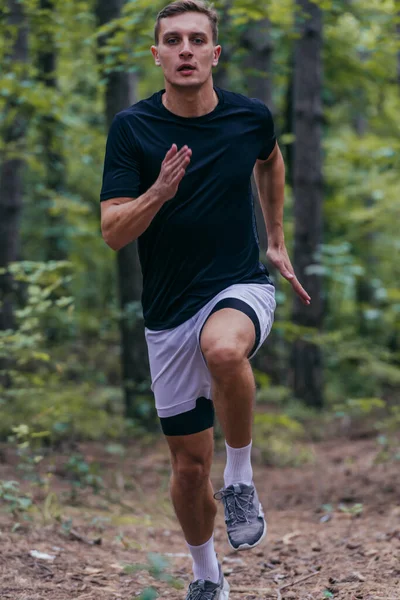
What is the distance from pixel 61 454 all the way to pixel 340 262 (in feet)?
15.7

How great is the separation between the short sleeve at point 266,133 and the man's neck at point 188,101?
35 cm

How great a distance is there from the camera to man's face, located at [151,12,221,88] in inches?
162

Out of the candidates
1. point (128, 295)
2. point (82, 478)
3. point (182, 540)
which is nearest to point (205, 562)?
point (182, 540)

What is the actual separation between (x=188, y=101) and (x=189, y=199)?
1.69 feet

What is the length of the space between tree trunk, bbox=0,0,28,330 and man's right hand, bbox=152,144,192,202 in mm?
6916

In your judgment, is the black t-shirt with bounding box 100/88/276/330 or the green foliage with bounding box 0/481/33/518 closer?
the black t-shirt with bounding box 100/88/276/330

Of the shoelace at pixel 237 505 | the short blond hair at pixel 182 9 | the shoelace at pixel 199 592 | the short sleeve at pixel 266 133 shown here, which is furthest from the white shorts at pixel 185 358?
the short blond hair at pixel 182 9

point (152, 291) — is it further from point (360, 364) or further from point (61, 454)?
point (360, 364)

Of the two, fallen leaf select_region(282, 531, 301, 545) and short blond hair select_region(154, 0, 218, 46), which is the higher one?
short blond hair select_region(154, 0, 218, 46)

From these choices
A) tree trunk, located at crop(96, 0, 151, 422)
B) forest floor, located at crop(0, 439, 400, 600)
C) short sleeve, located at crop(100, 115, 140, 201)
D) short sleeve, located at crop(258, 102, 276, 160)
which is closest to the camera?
short sleeve, located at crop(100, 115, 140, 201)

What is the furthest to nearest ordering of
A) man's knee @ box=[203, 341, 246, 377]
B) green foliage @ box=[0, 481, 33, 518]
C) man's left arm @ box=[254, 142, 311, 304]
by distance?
green foliage @ box=[0, 481, 33, 518]
man's left arm @ box=[254, 142, 311, 304]
man's knee @ box=[203, 341, 246, 377]

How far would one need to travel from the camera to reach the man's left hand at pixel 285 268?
4.50m

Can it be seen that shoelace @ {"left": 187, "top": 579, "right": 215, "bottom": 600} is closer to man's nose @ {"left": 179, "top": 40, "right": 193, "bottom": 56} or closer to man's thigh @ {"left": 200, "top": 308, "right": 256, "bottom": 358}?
man's thigh @ {"left": 200, "top": 308, "right": 256, "bottom": 358}

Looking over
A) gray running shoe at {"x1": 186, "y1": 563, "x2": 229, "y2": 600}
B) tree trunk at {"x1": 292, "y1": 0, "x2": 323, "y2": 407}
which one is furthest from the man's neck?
tree trunk at {"x1": 292, "y1": 0, "x2": 323, "y2": 407}
